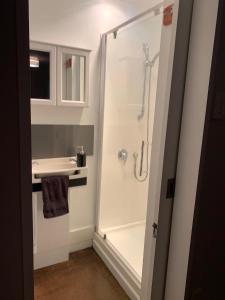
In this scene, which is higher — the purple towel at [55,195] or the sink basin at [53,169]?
the sink basin at [53,169]

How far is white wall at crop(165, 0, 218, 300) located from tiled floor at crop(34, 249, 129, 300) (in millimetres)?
816

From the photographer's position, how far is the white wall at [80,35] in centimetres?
198

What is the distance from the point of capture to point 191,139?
117 cm

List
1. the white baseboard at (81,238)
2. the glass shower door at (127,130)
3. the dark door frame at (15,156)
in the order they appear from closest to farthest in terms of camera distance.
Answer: the dark door frame at (15,156)
the glass shower door at (127,130)
the white baseboard at (81,238)

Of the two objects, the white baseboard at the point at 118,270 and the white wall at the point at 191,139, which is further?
the white baseboard at the point at 118,270

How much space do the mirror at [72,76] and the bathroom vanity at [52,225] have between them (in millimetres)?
550

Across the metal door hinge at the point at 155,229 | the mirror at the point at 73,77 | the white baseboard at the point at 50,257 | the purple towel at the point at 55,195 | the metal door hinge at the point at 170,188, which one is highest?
the mirror at the point at 73,77

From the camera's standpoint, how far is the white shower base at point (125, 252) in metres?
1.94

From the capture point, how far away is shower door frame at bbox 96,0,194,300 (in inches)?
43.5

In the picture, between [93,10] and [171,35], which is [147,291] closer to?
[171,35]

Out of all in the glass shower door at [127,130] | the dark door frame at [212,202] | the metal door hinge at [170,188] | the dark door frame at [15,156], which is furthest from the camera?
the glass shower door at [127,130]

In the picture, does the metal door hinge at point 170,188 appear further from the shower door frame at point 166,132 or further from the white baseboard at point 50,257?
the white baseboard at point 50,257

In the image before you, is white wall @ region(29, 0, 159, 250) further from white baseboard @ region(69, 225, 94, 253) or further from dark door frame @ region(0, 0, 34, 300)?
dark door frame @ region(0, 0, 34, 300)

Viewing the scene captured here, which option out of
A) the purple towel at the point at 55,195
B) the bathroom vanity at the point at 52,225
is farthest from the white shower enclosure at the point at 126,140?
the purple towel at the point at 55,195
